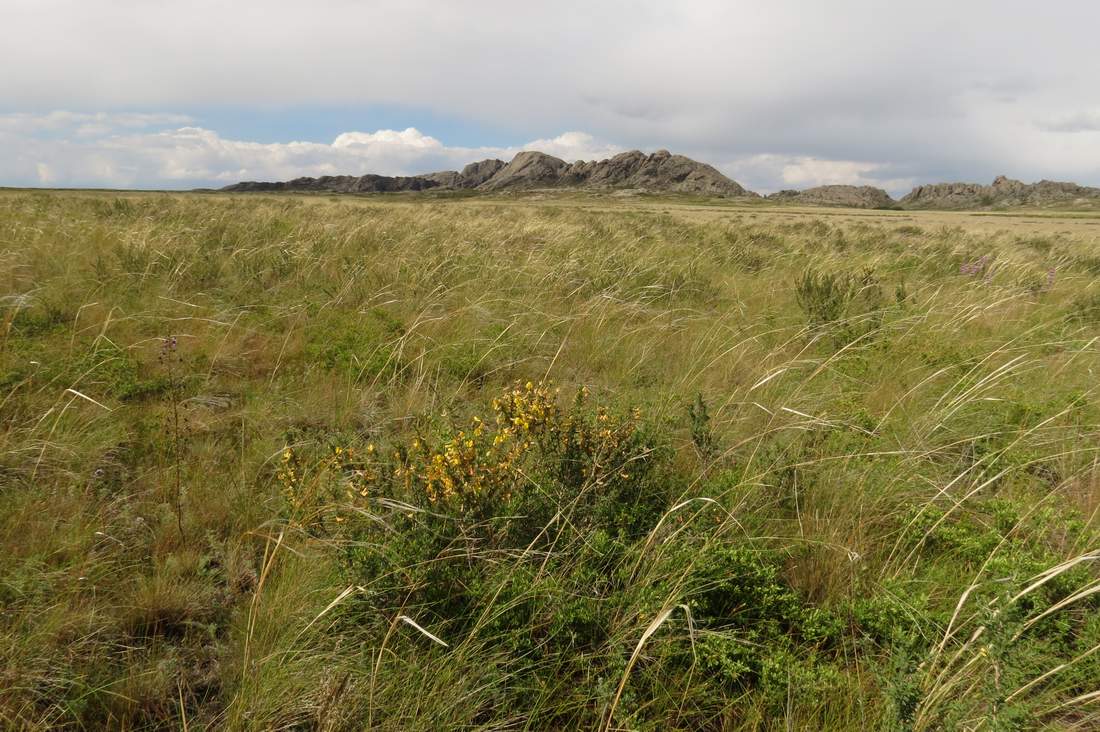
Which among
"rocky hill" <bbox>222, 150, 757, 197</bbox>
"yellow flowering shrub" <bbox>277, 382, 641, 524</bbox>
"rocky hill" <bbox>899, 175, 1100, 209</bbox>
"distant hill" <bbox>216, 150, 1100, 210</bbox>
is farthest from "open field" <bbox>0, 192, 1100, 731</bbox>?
"rocky hill" <bbox>899, 175, 1100, 209</bbox>

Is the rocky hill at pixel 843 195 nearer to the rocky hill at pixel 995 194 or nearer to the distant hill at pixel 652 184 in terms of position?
the distant hill at pixel 652 184

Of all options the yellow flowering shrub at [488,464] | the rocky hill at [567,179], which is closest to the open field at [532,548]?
the yellow flowering shrub at [488,464]

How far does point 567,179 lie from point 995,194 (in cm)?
9092

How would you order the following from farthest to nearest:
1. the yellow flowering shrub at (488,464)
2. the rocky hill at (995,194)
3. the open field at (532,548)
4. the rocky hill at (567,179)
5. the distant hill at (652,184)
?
the rocky hill at (567,179), the distant hill at (652,184), the rocky hill at (995,194), the yellow flowering shrub at (488,464), the open field at (532,548)

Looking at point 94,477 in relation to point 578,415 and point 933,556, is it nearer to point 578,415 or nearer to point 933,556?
point 578,415

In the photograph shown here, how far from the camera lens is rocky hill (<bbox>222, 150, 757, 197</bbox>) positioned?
12750cm

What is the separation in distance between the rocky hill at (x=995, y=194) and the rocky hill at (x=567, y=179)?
136 feet

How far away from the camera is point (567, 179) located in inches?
5418

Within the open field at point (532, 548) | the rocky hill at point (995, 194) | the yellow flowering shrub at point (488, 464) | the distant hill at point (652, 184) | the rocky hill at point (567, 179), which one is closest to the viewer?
the open field at point (532, 548)

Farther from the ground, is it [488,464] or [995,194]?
[995,194]

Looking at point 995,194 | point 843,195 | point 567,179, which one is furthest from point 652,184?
point 995,194

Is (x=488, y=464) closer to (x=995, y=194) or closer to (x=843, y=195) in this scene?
(x=843, y=195)

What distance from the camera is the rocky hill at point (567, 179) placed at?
5020 inches

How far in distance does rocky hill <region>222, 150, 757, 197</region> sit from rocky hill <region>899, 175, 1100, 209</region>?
4149 cm
